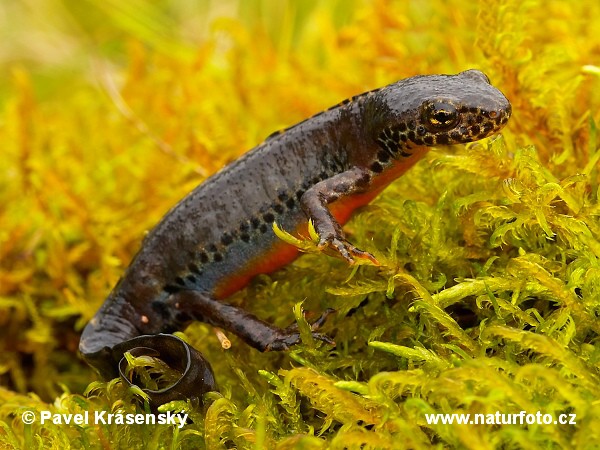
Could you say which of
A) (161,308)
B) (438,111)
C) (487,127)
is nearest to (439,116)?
(438,111)

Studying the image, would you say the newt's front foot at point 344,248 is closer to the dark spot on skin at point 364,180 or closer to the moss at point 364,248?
the moss at point 364,248

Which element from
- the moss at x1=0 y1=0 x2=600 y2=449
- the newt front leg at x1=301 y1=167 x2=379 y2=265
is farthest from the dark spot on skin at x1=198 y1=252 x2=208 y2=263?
the newt front leg at x1=301 y1=167 x2=379 y2=265

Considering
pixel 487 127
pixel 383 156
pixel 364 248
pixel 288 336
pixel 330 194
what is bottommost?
pixel 288 336

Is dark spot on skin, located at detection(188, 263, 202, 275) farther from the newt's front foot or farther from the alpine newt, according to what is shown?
the newt's front foot

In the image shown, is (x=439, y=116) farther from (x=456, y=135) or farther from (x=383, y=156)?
(x=383, y=156)

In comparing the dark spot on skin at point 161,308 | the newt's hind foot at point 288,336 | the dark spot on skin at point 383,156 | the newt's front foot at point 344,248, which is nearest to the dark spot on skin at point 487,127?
the dark spot on skin at point 383,156
